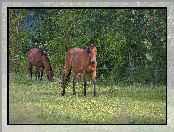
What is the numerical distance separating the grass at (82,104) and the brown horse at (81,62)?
0.46 feet

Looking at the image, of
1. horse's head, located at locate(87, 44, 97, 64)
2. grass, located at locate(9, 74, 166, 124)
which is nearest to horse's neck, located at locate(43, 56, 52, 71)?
grass, located at locate(9, 74, 166, 124)

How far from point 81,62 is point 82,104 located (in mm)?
540

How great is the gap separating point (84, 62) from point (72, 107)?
60cm

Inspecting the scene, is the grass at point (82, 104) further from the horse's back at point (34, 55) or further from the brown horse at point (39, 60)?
the horse's back at point (34, 55)

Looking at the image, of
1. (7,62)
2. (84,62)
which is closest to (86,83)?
(84,62)

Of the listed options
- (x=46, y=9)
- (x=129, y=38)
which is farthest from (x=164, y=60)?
(x=46, y=9)

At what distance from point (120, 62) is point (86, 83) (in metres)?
0.50

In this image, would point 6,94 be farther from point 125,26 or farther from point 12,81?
point 125,26

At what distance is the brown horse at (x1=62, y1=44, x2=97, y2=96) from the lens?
12625mm

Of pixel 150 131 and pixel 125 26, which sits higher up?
pixel 125 26

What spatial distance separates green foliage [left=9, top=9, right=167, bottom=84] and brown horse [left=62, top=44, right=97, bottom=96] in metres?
0.07

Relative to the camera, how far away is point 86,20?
12734 millimetres

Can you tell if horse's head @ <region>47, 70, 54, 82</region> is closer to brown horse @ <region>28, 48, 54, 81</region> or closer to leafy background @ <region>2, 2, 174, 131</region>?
brown horse @ <region>28, 48, 54, 81</region>

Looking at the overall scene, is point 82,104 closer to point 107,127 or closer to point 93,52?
point 107,127
